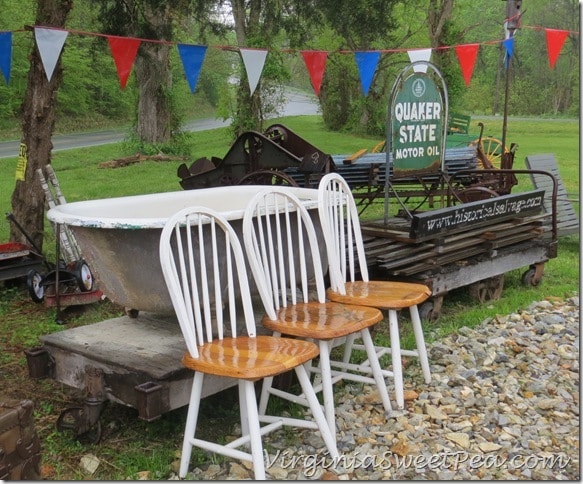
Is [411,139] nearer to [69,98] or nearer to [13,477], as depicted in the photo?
[13,477]

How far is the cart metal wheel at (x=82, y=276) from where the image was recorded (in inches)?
204

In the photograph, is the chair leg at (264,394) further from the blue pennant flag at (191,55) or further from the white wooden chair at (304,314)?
the blue pennant flag at (191,55)

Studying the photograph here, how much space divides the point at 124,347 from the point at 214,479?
85cm

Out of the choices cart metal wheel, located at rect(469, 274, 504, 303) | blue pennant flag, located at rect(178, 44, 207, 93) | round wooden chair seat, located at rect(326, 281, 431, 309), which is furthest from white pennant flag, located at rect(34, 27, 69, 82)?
cart metal wheel, located at rect(469, 274, 504, 303)

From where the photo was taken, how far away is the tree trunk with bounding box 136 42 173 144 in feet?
56.6

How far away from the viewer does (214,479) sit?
9.47 feet

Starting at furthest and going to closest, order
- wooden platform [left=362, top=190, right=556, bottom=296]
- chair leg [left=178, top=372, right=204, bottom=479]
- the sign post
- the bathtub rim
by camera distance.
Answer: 1. the sign post
2. wooden platform [left=362, top=190, right=556, bottom=296]
3. the bathtub rim
4. chair leg [left=178, top=372, right=204, bottom=479]

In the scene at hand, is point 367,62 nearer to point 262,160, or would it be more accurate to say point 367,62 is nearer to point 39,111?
point 262,160

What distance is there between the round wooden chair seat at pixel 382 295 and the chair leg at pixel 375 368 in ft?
0.56

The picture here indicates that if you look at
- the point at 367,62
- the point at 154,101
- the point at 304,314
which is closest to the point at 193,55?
the point at 367,62

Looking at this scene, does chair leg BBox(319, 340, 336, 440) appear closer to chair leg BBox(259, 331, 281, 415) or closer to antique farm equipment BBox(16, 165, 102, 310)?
chair leg BBox(259, 331, 281, 415)

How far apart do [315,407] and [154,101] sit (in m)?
15.7

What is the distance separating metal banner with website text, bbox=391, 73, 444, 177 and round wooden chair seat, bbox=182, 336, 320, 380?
9.54ft

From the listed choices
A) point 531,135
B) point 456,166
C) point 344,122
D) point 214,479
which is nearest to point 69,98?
point 344,122
